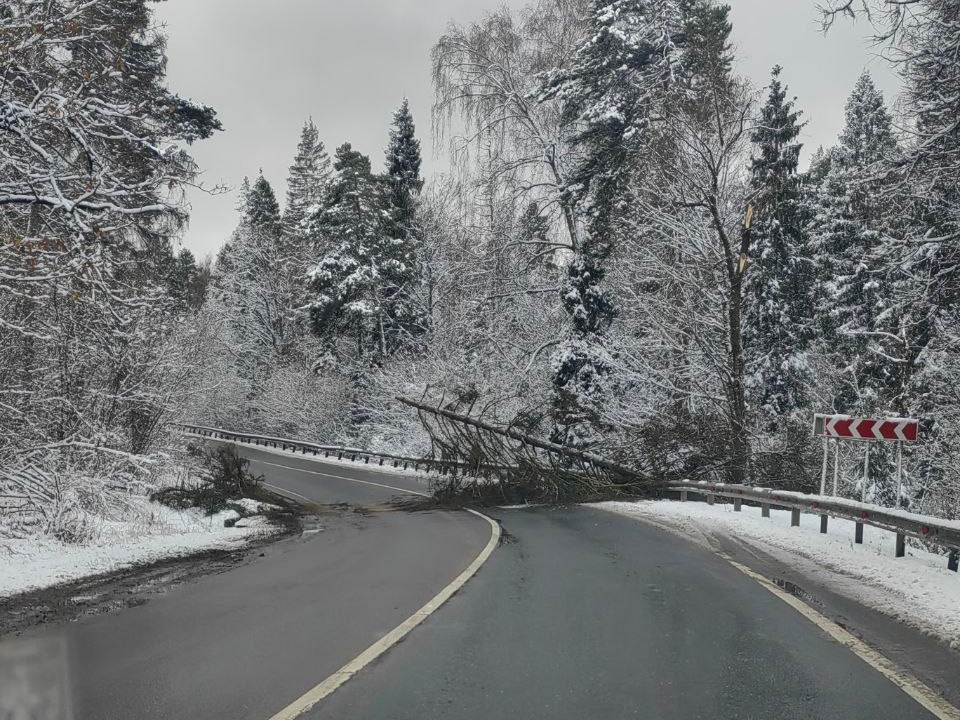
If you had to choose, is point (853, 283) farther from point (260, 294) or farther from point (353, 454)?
point (260, 294)

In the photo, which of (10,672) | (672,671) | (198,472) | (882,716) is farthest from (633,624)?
(198,472)

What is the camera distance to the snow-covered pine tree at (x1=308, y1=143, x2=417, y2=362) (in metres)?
44.6

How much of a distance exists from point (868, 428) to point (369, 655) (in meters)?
9.65

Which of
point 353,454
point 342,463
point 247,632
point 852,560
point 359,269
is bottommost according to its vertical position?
point 342,463

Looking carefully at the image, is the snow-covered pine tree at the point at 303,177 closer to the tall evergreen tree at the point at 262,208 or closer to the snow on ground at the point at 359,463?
the tall evergreen tree at the point at 262,208

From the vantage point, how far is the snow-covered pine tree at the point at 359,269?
44.6 meters

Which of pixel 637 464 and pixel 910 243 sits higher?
pixel 910 243

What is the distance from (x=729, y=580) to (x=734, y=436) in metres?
12.2

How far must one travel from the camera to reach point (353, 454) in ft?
128

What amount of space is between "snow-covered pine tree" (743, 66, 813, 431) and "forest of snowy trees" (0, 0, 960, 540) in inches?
5.1

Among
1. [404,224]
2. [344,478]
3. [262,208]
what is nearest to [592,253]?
[344,478]

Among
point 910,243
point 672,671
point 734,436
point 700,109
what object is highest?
point 700,109

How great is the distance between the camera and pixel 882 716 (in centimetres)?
446

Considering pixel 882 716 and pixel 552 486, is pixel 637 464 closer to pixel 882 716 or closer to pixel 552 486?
pixel 552 486
